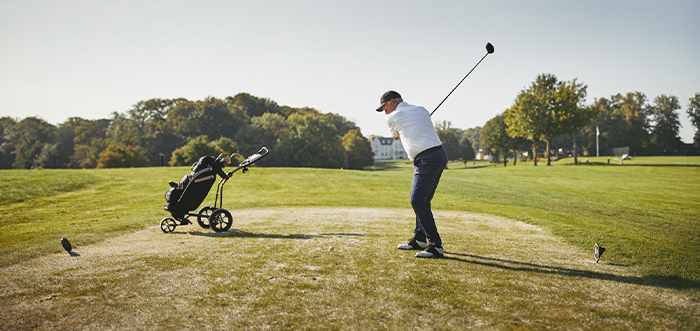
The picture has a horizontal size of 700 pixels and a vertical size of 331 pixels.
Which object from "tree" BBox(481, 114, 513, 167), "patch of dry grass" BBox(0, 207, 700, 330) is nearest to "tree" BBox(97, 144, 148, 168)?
"patch of dry grass" BBox(0, 207, 700, 330)

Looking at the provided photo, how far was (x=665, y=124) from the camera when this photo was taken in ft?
304

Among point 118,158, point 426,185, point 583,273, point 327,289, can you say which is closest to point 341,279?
point 327,289

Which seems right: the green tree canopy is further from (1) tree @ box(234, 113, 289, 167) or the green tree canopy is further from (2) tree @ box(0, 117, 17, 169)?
(1) tree @ box(234, 113, 289, 167)

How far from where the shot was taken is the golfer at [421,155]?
19.6 feet

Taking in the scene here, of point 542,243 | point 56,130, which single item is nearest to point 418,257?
point 542,243

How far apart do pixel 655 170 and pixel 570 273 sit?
162 ft

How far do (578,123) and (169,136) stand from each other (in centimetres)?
7440

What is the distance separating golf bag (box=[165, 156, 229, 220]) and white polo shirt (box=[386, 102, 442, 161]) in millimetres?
4251

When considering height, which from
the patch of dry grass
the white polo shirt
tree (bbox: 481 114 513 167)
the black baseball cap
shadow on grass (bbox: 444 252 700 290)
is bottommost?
shadow on grass (bbox: 444 252 700 290)

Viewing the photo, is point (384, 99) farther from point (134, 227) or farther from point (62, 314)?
point (134, 227)

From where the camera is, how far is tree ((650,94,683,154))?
88.9 m

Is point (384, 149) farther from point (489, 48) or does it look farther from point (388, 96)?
point (388, 96)

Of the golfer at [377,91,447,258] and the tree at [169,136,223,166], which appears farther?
the tree at [169,136,223,166]

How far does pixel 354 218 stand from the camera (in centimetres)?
1073
